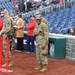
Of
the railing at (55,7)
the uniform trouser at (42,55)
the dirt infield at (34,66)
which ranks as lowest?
the dirt infield at (34,66)

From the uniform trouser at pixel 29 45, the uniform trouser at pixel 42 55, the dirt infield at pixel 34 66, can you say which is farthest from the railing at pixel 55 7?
the uniform trouser at pixel 42 55

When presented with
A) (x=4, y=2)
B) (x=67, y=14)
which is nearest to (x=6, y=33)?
(x=67, y=14)

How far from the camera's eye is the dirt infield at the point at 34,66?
8625 mm

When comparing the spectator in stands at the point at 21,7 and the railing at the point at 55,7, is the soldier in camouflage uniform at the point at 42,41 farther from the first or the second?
the spectator in stands at the point at 21,7

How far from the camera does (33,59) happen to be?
10938 mm

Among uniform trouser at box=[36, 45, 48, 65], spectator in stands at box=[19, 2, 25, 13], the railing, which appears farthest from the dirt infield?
spectator in stands at box=[19, 2, 25, 13]

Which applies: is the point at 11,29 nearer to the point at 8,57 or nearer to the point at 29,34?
the point at 8,57

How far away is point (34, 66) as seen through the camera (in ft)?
31.5

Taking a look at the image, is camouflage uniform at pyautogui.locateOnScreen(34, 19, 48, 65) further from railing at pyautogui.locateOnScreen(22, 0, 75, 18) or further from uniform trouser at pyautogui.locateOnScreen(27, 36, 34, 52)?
railing at pyautogui.locateOnScreen(22, 0, 75, 18)

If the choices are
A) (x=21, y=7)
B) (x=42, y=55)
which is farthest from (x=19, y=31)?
(x=21, y=7)

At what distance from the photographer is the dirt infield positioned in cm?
862

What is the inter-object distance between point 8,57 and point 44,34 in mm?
1640

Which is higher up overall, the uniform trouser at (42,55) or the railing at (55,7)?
the railing at (55,7)

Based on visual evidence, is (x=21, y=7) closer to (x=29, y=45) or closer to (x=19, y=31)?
(x=19, y=31)
